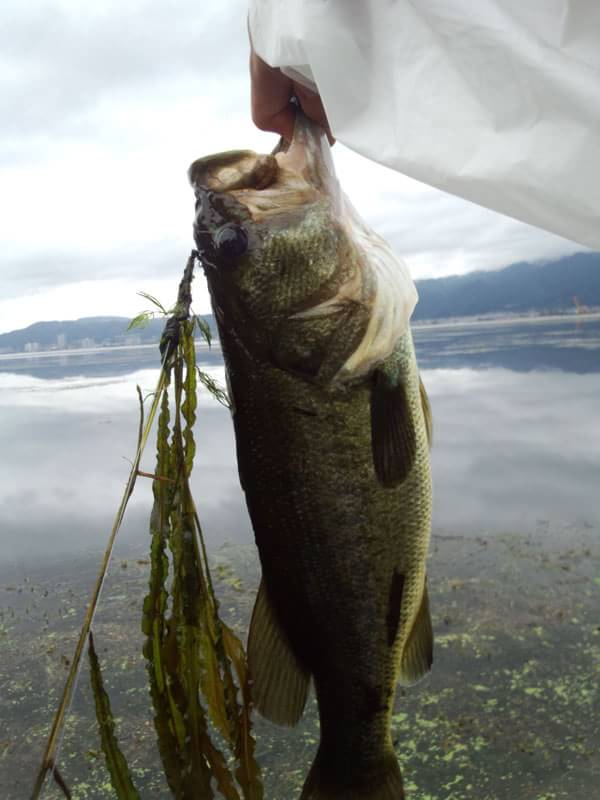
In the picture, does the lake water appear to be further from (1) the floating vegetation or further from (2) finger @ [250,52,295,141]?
(2) finger @ [250,52,295,141]

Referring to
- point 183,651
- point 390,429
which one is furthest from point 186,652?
point 390,429

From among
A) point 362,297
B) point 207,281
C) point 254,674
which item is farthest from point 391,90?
point 254,674

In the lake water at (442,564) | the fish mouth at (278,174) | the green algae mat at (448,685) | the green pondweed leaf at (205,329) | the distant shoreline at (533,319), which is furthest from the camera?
the distant shoreline at (533,319)

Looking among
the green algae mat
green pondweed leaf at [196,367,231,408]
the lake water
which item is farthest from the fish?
the green algae mat

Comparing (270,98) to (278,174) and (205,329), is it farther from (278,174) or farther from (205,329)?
(205,329)

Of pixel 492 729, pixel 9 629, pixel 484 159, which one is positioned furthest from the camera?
pixel 9 629

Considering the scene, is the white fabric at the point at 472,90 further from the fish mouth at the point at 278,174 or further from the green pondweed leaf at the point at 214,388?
the green pondweed leaf at the point at 214,388

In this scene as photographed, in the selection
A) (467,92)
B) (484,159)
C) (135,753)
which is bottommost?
(135,753)

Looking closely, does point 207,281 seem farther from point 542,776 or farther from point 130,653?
point 130,653

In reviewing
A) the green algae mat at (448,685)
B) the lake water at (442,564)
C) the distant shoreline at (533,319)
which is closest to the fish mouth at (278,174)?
the lake water at (442,564)
